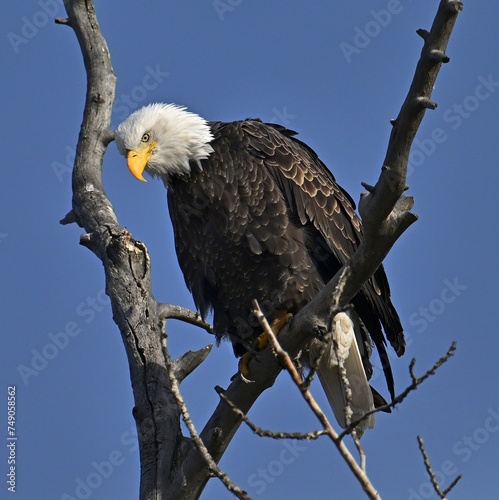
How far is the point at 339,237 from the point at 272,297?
0.54 meters

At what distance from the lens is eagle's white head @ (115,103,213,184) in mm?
5410

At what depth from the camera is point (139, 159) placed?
5426 millimetres

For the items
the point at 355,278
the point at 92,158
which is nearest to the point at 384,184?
the point at 355,278

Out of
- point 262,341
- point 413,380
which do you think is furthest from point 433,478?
point 262,341

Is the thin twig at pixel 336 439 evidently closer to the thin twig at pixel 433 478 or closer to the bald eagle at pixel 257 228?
the thin twig at pixel 433 478

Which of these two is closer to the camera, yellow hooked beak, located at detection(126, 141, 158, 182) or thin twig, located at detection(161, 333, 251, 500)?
thin twig, located at detection(161, 333, 251, 500)

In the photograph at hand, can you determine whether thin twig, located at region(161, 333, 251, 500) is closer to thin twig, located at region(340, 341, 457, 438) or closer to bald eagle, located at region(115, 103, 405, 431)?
thin twig, located at region(340, 341, 457, 438)

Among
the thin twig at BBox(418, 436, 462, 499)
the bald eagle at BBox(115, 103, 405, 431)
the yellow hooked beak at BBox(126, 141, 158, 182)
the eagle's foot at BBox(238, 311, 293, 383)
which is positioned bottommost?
the thin twig at BBox(418, 436, 462, 499)

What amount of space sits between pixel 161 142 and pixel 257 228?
87cm

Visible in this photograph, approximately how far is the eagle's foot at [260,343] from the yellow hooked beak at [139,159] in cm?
111

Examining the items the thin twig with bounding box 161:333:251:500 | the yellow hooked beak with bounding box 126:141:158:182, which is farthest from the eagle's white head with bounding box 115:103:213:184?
the thin twig with bounding box 161:333:251:500

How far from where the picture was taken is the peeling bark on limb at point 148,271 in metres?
3.54

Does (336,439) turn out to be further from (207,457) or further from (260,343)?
(260,343)

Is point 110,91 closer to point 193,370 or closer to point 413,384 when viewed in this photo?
point 193,370
